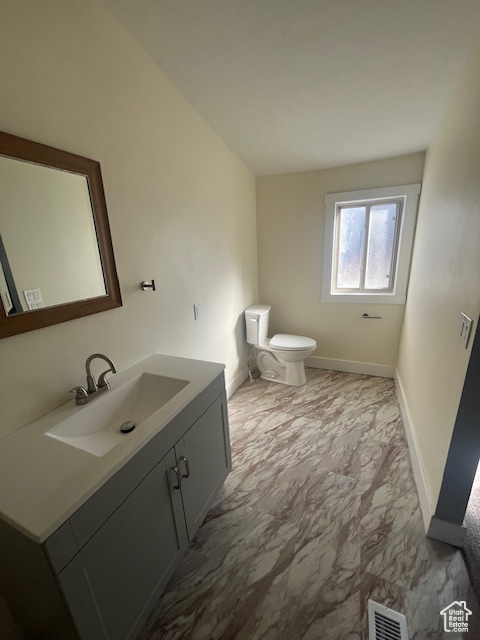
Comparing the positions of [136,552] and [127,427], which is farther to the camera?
[127,427]

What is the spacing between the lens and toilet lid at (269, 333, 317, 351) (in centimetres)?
254

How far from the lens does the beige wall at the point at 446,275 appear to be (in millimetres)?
1074

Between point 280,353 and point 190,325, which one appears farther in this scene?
point 280,353

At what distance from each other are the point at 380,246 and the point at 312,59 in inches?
69.5

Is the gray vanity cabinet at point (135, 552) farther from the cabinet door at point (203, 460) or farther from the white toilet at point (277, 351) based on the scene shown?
the white toilet at point (277, 351)

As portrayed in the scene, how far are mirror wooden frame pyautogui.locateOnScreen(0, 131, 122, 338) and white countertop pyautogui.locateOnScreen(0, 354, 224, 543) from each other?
359mm

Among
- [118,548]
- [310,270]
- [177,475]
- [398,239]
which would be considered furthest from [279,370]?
[118,548]

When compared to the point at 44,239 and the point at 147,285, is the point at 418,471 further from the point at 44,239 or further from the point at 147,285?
the point at 44,239

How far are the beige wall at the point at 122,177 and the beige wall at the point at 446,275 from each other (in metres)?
1.48

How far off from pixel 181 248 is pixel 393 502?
6.42 ft

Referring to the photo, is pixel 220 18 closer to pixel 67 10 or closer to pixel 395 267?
pixel 67 10

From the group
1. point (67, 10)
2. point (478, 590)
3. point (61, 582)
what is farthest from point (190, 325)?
point (478, 590)

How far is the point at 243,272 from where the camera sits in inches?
104

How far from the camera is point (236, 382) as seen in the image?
267 cm
